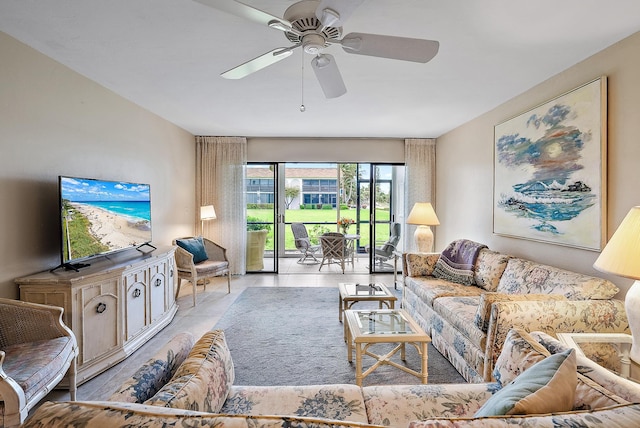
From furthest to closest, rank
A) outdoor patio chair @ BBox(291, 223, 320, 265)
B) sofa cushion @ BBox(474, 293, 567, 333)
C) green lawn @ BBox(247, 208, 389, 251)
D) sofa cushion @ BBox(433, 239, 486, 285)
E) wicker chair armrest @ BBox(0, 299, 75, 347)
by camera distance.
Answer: green lawn @ BBox(247, 208, 389, 251) < outdoor patio chair @ BBox(291, 223, 320, 265) < sofa cushion @ BBox(433, 239, 486, 285) < sofa cushion @ BBox(474, 293, 567, 333) < wicker chair armrest @ BBox(0, 299, 75, 347)

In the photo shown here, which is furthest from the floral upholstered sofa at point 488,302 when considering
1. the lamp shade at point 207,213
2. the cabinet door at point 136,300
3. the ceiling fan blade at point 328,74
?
the lamp shade at point 207,213

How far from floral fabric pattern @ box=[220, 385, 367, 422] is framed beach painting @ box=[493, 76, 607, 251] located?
7.58ft

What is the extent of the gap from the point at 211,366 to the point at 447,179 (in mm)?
4858

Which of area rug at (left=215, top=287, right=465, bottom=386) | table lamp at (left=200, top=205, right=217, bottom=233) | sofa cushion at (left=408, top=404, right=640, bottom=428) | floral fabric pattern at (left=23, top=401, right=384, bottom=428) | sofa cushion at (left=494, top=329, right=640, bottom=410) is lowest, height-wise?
area rug at (left=215, top=287, right=465, bottom=386)

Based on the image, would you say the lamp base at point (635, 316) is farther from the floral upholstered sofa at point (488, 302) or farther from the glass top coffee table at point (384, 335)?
the glass top coffee table at point (384, 335)

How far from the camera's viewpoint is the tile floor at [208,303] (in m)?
2.30

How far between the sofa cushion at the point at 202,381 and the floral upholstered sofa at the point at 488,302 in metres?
1.63

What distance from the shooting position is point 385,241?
6.34m

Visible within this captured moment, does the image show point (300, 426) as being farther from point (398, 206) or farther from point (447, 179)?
point (398, 206)

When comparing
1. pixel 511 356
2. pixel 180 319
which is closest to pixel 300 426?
pixel 511 356

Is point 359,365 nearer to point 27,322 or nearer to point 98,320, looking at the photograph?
point 98,320

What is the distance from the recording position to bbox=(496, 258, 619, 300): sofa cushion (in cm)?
214

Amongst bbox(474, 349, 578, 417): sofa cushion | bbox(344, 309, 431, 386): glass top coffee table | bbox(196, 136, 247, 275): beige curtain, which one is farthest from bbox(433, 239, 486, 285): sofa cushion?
bbox(196, 136, 247, 275): beige curtain

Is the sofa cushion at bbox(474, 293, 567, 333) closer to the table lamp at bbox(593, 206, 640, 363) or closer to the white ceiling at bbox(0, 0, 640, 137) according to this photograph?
the table lamp at bbox(593, 206, 640, 363)
